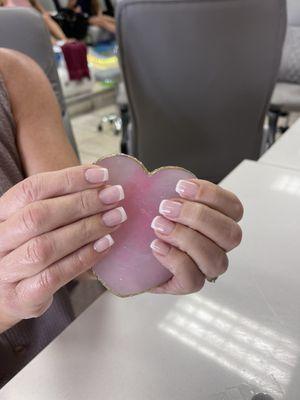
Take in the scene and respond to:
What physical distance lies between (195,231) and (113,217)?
9 centimetres

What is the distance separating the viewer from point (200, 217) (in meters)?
0.38

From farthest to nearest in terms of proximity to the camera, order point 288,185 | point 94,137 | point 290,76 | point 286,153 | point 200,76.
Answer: point 94,137 → point 290,76 → point 200,76 → point 286,153 → point 288,185

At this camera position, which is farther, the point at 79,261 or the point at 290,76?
→ the point at 290,76

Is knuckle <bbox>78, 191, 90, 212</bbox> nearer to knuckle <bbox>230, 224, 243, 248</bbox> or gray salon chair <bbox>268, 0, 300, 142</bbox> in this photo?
knuckle <bbox>230, 224, 243, 248</bbox>

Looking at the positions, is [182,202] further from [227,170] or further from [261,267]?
[227,170]

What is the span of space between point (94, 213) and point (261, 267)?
27 centimetres

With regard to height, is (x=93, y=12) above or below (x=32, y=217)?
below

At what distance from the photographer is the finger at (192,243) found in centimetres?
39

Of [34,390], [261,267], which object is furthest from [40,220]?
[261,267]

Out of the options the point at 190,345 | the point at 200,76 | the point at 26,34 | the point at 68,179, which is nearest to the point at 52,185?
the point at 68,179

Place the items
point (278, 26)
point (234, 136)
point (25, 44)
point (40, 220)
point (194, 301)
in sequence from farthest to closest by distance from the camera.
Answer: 1. point (234, 136)
2. point (278, 26)
3. point (25, 44)
4. point (194, 301)
5. point (40, 220)

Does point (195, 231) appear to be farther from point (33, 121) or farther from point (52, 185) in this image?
point (33, 121)

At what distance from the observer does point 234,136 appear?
50.2 inches

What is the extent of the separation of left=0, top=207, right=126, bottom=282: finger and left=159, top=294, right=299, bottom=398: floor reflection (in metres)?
0.16
